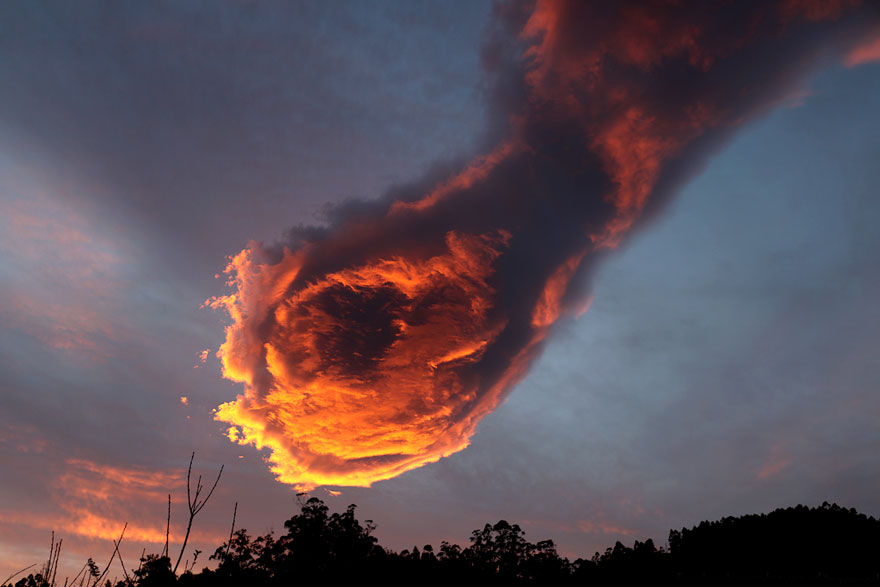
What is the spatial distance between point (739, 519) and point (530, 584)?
2098 inches

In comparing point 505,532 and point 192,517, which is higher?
point 505,532

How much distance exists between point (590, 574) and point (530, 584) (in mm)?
8510

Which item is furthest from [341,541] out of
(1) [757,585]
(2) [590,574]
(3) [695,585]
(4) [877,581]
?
(4) [877,581]

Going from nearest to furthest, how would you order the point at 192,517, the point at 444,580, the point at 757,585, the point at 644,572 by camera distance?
the point at 192,517
the point at 757,585
the point at 644,572
the point at 444,580

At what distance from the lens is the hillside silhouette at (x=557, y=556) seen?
66.1 meters

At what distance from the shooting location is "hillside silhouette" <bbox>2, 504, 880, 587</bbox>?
66.1 m

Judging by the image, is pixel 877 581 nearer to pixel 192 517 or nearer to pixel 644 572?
pixel 644 572

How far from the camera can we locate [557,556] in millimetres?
100750

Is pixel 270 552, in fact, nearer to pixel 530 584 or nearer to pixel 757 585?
pixel 530 584

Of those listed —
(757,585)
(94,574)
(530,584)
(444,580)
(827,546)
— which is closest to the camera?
(94,574)

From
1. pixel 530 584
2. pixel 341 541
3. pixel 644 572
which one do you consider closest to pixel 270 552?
pixel 341 541

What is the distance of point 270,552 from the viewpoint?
88312 mm

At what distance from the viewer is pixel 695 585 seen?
179ft

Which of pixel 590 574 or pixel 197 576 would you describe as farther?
pixel 590 574
